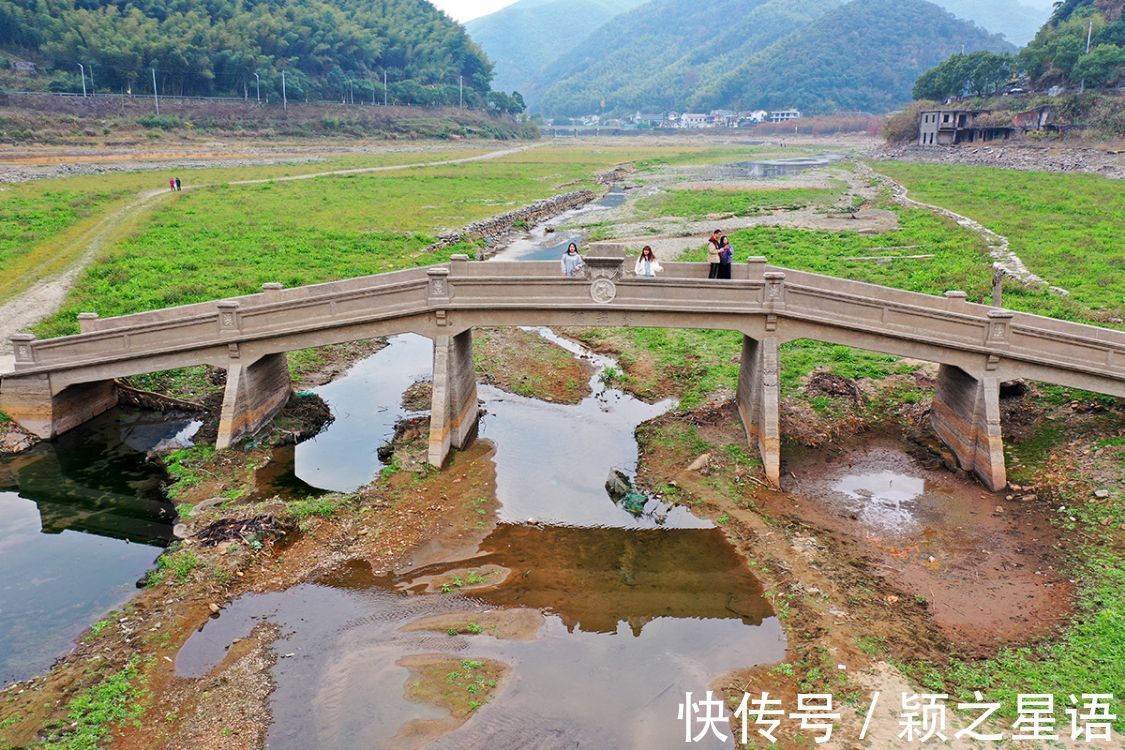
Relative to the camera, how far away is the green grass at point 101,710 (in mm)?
12688

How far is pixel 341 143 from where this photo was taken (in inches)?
5005

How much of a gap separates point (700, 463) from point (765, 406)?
2386mm

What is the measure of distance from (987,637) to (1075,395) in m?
12.1

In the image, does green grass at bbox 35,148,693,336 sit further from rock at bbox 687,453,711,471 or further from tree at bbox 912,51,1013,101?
tree at bbox 912,51,1013,101

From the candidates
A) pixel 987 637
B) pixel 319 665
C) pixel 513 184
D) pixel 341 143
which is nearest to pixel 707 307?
pixel 987 637

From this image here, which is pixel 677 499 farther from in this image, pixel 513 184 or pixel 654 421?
pixel 513 184

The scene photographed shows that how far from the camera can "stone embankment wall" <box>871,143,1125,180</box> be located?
74625 millimetres

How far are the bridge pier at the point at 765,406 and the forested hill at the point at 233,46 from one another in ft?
388

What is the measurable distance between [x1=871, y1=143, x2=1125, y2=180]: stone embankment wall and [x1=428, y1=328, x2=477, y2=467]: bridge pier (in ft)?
221

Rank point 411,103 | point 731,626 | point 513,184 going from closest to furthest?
point 731,626
point 513,184
point 411,103

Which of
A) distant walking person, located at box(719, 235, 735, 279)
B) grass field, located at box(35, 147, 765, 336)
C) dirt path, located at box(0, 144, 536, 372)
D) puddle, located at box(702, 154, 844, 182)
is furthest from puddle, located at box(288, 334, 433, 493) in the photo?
puddle, located at box(702, 154, 844, 182)

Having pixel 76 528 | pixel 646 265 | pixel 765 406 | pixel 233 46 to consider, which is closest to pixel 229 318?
pixel 76 528

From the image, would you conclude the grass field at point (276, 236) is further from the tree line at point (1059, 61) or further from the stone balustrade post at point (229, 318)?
the tree line at point (1059, 61)

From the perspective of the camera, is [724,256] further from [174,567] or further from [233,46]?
[233,46]
